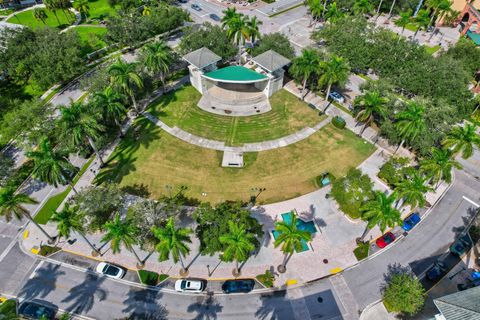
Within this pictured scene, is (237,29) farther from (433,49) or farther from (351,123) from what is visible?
(433,49)

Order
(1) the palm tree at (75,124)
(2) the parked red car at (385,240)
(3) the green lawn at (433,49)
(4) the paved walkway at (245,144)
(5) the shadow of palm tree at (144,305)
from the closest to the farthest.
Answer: (5) the shadow of palm tree at (144,305) < (2) the parked red car at (385,240) < (1) the palm tree at (75,124) < (4) the paved walkway at (245,144) < (3) the green lawn at (433,49)

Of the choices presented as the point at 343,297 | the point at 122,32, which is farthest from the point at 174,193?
the point at 122,32

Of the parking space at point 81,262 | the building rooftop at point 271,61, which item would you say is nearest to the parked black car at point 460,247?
the building rooftop at point 271,61

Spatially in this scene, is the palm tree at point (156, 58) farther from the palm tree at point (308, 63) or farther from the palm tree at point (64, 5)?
the palm tree at point (64, 5)

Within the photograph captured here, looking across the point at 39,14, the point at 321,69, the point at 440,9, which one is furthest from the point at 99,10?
the point at 440,9

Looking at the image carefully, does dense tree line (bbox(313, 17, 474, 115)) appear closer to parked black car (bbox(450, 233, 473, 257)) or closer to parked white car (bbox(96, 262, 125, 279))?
parked black car (bbox(450, 233, 473, 257))
